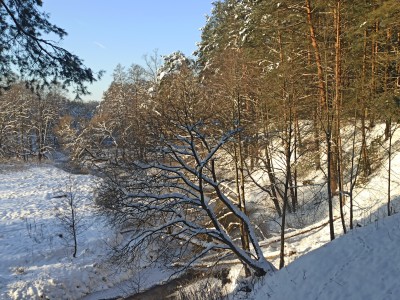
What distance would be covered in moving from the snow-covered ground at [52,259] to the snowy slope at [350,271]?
9068 mm

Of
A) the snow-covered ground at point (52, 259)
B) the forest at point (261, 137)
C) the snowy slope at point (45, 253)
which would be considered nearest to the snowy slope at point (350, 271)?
the forest at point (261, 137)

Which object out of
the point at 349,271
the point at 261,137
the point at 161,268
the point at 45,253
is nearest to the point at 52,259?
the point at 45,253

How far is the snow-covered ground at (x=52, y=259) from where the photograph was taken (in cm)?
1457

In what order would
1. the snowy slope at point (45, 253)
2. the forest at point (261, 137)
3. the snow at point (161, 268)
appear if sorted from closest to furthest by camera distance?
the snow at point (161, 268), the forest at point (261, 137), the snowy slope at point (45, 253)

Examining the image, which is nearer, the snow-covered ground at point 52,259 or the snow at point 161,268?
the snow at point 161,268

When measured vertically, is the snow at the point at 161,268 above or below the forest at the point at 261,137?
below

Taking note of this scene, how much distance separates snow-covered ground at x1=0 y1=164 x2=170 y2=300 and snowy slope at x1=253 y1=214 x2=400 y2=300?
9068 millimetres

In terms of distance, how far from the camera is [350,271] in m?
6.80

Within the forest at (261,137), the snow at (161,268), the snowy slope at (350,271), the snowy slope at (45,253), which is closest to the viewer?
the snowy slope at (350,271)

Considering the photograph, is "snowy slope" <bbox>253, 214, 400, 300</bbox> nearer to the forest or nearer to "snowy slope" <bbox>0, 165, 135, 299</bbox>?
the forest

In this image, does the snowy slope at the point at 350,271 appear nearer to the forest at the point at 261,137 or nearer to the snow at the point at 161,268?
the snow at the point at 161,268

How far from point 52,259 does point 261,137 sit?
11284 mm

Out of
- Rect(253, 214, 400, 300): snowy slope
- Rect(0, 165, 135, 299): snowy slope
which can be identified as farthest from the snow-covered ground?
Rect(253, 214, 400, 300): snowy slope

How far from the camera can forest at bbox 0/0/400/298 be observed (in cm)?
1059
